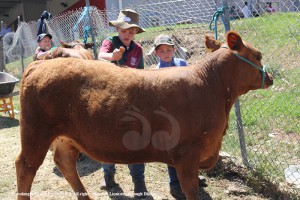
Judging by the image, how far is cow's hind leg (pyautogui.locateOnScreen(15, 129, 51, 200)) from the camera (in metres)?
3.55

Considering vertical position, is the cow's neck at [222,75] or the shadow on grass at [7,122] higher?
the cow's neck at [222,75]

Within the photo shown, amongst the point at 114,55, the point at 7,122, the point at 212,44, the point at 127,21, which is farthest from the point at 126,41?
the point at 7,122

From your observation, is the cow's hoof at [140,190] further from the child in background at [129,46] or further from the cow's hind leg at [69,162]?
the cow's hind leg at [69,162]

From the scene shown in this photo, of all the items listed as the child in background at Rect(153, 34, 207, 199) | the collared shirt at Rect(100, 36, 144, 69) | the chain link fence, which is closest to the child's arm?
the collared shirt at Rect(100, 36, 144, 69)

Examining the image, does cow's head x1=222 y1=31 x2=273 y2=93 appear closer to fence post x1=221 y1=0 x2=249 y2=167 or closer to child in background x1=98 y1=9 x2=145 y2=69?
fence post x1=221 y1=0 x2=249 y2=167

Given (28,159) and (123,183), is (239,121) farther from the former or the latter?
(28,159)

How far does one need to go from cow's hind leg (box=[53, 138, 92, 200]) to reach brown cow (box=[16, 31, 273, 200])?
507 mm

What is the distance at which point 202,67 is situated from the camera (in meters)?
3.52

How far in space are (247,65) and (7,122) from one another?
22.1 ft

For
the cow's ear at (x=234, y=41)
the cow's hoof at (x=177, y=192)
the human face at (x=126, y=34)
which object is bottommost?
the cow's hoof at (x=177, y=192)

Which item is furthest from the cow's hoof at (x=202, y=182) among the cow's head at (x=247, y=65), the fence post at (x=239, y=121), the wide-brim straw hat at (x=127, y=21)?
the wide-brim straw hat at (x=127, y=21)

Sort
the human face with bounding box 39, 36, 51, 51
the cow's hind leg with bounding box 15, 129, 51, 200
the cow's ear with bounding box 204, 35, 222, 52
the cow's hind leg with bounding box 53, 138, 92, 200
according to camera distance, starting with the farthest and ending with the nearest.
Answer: the human face with bounding box 39, 36, 51, 51 → the cow's hind leg with bounding box 53, 138, 92, 200 → the cow's ear with bounding box 204, 35, 222, 52 → the cow's hind leg with bounding box 15, 129, 51, 200

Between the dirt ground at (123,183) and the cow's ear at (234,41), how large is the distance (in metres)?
1.92

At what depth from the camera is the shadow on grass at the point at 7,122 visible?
836 cm
